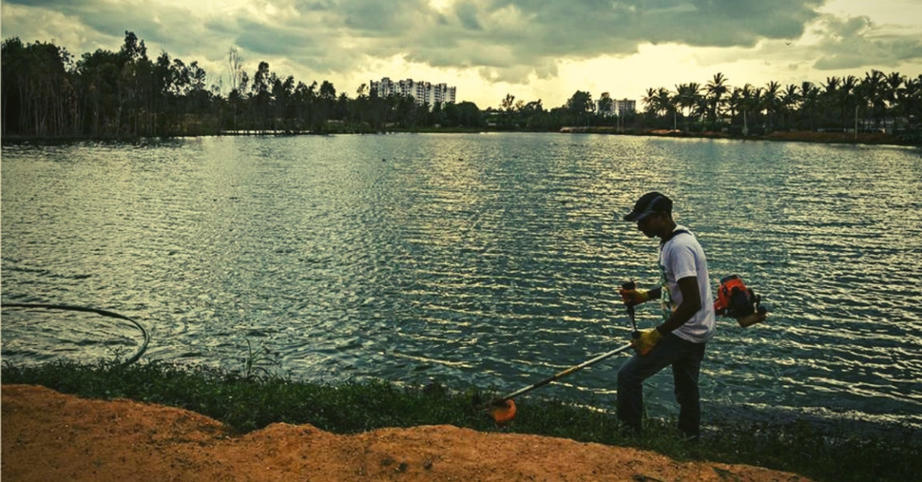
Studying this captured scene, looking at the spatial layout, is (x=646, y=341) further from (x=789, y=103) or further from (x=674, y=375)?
(x=789, y=103)

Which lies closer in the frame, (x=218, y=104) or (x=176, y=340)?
(x=176, y=340)

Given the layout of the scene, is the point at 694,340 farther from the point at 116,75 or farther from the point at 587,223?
the point at 116,75

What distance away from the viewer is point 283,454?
743cm

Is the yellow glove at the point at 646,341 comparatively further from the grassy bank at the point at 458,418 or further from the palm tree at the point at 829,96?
the palm tree at the point at 829,96

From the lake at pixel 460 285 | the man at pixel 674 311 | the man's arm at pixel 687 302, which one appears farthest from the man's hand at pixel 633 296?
the lake at pixel 460 285

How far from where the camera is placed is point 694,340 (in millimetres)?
7562

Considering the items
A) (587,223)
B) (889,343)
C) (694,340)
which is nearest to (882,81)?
(587,223)

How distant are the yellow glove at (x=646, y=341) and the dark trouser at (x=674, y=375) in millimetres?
189

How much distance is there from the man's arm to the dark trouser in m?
0.40

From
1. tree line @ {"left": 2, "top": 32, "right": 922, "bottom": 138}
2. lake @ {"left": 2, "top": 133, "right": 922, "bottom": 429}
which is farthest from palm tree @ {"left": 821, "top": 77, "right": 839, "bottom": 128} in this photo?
lake @ {"left": 2, "top": 133, "right": 922, "bottom": 429}

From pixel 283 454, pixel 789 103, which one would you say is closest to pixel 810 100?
pixel 789 103

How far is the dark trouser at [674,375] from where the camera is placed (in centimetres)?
766

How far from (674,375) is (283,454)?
4.73 metres

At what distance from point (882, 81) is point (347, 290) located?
162 metres
